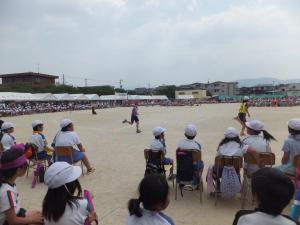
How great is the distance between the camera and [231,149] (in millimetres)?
5609

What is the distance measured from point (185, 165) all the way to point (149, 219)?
3.37 m

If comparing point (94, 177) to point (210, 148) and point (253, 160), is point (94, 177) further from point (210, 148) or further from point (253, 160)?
point (210, 148)

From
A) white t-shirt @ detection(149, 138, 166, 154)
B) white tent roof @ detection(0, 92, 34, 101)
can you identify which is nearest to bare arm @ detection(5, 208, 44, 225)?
white t-shirt @ detection(149, 138, 166, 154)

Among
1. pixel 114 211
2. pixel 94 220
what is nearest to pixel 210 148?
pixel 114 211

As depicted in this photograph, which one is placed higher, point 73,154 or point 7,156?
point 7,156

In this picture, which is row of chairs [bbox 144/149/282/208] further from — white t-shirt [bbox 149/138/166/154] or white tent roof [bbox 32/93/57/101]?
white tent roof [bbox 32/93/57/101]

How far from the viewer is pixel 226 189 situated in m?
5.44

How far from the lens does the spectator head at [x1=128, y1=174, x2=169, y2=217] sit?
242cm

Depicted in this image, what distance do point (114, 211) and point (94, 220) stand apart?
262 centimetres

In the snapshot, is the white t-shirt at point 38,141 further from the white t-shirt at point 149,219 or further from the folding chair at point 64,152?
the white t-shirt at point 149,219

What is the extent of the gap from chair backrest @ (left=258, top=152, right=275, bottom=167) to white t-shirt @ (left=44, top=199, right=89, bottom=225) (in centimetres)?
357

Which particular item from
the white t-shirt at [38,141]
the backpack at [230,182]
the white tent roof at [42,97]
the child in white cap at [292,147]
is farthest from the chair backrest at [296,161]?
the white tent roof at [42,97]

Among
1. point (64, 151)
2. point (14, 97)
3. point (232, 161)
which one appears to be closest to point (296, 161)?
point (232, 161)

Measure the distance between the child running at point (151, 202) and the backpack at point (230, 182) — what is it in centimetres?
307
